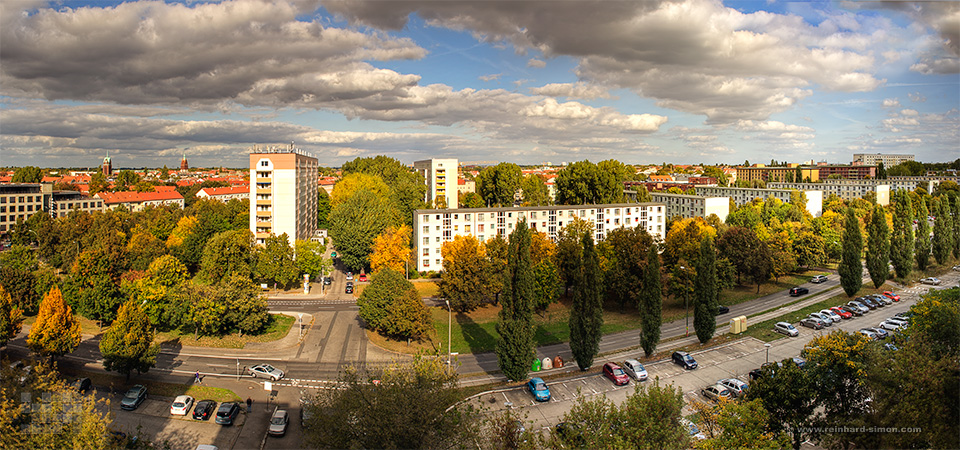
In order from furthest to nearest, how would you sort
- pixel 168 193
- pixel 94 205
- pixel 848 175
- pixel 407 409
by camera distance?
pixel 848 175 → pixel 168 193 → pixel 94 205 → pixel 407 409

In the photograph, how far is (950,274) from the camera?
2233 inches

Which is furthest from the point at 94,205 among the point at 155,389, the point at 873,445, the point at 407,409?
the point at 873,445

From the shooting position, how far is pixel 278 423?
24531 mm

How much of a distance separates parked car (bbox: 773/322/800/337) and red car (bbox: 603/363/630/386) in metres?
16.3

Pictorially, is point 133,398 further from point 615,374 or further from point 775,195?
point 775,195

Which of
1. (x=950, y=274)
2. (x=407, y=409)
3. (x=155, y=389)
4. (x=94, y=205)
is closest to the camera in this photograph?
(x=407, y=409)

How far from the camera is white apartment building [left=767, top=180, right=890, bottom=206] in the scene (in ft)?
353

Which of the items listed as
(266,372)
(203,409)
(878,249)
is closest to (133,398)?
(203,409)

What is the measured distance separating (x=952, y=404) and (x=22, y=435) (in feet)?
98.9

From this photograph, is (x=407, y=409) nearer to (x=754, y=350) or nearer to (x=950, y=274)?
(x=754, y=350)

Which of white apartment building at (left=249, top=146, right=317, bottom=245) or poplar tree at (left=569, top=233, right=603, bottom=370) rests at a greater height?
white apartment building at (left=249, top=146, right=317, bottom=245)

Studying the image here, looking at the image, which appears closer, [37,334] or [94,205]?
[37,334]

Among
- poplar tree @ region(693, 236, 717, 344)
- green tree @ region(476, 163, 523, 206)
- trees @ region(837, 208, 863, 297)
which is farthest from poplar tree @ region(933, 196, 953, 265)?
green tree @ region(476, 163, 523, 206)

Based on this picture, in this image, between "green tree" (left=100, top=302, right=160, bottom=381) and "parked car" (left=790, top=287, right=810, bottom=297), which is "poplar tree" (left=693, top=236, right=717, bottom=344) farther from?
"green tree" (left=100, top=302, right=160, bottom=381)
